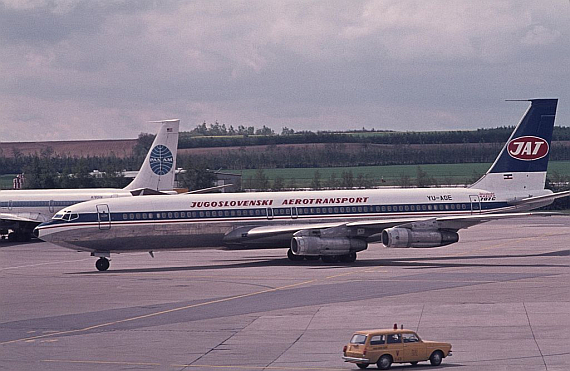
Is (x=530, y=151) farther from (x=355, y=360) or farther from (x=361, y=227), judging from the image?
(x=355, y=360)

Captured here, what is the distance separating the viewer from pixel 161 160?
78438 mm

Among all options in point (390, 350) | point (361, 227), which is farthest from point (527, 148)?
point (390, 350)

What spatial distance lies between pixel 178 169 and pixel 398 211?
3009 inches

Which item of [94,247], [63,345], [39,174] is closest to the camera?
[63,345]

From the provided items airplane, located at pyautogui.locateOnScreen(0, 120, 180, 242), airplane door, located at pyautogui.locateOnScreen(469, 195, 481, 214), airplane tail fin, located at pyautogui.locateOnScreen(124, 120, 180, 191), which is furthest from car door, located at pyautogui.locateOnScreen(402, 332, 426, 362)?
airplane tail fin, located at pyautogui.locateOnScreen(124, 120, 180, 191)

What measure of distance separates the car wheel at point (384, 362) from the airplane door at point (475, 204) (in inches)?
1250

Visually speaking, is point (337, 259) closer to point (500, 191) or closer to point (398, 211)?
point (398, 211)

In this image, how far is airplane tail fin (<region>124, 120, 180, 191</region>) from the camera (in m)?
77.9

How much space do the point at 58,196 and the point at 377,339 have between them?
54.4m

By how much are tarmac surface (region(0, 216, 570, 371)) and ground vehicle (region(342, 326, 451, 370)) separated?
33 centimetres

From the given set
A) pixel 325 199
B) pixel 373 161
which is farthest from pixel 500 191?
pixel 373 161

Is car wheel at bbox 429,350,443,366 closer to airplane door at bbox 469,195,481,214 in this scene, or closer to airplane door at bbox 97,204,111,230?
airplane door at bbox 97,204,111,230

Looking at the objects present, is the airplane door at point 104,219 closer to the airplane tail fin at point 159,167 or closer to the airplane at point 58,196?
the airplane at point 58,196

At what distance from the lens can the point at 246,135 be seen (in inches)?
6107
